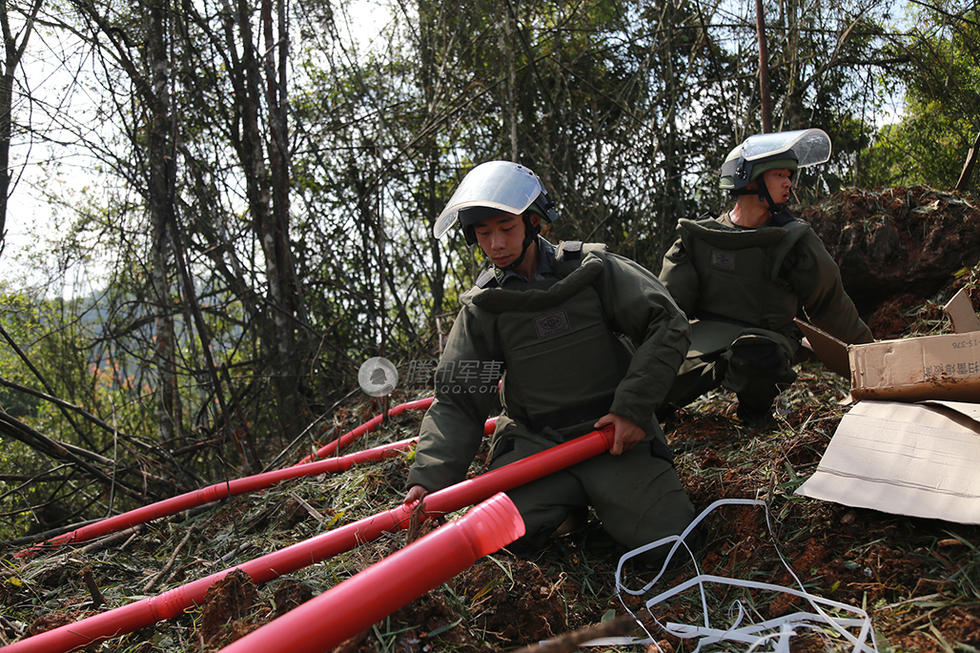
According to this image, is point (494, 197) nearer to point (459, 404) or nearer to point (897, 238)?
point (459, 404)

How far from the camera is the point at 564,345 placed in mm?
Result: 2721

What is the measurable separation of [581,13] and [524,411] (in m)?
5.72

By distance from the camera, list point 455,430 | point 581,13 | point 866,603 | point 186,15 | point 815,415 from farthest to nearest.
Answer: point 581,13 < point 186,15 < point 815,415 < point 455,430 < point 866,603

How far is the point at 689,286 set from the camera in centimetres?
364

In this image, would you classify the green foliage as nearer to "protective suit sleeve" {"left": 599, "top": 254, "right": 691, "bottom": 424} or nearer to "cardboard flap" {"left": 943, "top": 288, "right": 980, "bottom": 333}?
"cardboard flap" {"left": 943, "top": 288, "right": 980, "bottom": 333}

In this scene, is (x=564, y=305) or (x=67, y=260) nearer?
(x=564, y=305)

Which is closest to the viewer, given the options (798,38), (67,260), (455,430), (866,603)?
(866,603)

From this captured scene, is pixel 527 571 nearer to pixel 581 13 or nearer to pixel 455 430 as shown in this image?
pixel 455 430

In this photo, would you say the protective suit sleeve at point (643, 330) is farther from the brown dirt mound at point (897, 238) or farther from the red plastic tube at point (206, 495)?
the brown dirt mound at point (897, 238)

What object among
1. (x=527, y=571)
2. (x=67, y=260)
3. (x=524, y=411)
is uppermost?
(x=67, y=260)

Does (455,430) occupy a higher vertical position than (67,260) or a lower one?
lower

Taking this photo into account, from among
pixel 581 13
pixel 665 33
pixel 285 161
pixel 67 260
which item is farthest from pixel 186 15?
pixel 665 33

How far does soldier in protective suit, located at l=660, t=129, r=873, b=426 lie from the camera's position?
3381 mm
